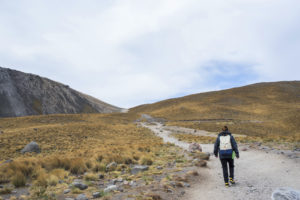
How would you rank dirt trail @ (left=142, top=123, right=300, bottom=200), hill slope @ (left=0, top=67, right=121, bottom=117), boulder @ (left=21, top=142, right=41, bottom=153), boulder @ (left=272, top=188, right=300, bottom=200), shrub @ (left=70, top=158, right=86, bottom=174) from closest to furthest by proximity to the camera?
boulder @ (left=272, top=188, right=300, bottom=200) → dirt trail @ (left=142, top=123, right=300, bottom=200) → shrub @ (left=70, top=158, right=86, bottom=174) → boulder @ (left=21, top=142, right=41, bottom=153) → hill slope @ (left=0, top=67, right=121, bottom=117)

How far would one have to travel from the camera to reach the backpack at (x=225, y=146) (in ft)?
22.9

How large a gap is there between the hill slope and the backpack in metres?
70.2

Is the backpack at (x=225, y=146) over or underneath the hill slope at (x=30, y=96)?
underneath

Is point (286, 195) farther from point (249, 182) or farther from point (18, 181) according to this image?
point (18, 181)

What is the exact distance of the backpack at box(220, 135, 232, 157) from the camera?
22.9ft

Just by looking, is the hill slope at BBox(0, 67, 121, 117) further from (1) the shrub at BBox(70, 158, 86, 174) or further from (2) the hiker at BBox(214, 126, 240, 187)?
(2) the hiker at BBox(214, 126, 240, 187)

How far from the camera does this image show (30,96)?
6825 cm

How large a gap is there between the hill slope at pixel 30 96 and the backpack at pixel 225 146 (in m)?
70.2

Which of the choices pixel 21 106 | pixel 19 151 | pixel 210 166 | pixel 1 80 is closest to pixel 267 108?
pixel 210 166

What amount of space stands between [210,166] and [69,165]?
7.98 m

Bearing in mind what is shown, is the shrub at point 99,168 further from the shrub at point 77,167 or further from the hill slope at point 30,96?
the hill slope at point 30,96

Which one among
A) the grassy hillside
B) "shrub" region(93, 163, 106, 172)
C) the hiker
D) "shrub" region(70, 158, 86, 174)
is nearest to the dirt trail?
the hiker

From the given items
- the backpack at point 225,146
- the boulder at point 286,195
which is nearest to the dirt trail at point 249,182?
the backpack at point 225,146

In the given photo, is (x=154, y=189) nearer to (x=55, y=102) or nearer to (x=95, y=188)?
(x=95, y=188)
